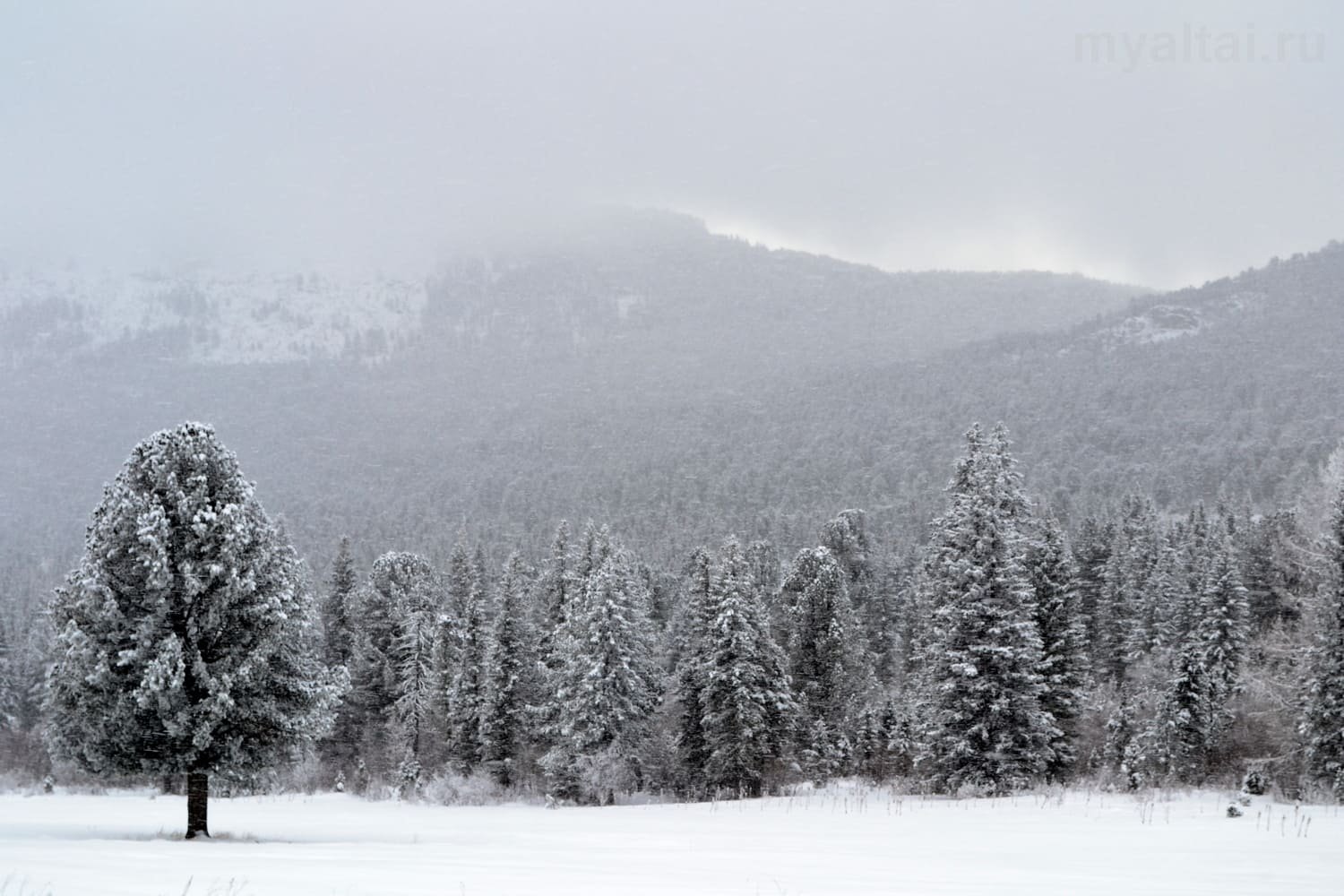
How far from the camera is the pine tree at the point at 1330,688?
76.9ft

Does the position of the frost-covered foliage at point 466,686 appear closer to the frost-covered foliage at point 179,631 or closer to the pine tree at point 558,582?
the pine tree at point 558,582

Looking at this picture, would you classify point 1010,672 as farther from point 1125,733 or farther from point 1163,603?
point 1163,603

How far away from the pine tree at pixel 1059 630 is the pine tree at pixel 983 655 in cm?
569

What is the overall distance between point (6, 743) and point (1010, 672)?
222 feet

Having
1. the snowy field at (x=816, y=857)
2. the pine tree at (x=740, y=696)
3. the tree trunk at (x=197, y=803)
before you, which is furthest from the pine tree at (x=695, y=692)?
the tree trunk at (x=197, y=803)

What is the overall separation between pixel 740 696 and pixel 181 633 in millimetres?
25900

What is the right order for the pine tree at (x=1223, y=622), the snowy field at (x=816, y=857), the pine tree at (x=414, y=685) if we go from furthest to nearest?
the pine tree at (x=414, y=685), the pine tree at (x=1223, y=622), the snowy field at (x=816, y=857)

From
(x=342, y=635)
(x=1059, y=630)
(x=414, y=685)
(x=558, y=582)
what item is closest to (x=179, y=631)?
(x=1059, y=630)

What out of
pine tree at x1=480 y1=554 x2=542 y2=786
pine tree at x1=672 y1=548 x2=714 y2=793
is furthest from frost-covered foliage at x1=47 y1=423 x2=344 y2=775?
pine tree at x1=480 y1=554 x2=542 y2=786

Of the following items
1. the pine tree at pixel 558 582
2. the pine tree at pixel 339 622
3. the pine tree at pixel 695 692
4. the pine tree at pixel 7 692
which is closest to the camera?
the pine tree at pixel 695 692

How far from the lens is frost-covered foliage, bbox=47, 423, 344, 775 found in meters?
17.5

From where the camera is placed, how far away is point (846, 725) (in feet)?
159

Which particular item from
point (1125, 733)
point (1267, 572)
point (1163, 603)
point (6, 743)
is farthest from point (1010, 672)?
point (6, 743)

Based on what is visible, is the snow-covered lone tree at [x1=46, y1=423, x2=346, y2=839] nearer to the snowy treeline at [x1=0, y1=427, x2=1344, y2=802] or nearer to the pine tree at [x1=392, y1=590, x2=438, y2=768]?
the snowy treeline at [x1=0, y1=427, x2=1344, y2=802]
